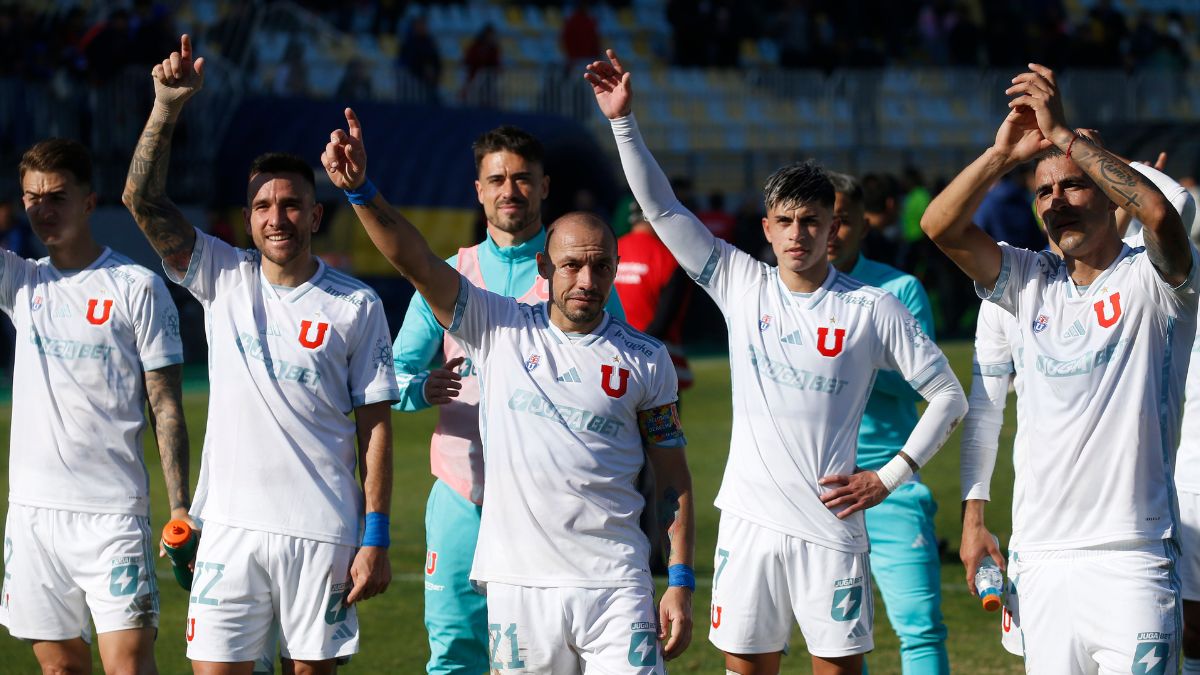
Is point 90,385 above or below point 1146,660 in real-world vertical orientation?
above

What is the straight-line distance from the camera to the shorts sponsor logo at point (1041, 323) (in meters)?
5.14

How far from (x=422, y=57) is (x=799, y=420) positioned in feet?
61.3

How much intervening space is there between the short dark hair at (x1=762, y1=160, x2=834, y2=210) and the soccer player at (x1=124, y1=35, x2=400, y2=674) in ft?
4.63

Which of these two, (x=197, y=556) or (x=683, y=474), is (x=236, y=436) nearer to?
(x=197, y=556)

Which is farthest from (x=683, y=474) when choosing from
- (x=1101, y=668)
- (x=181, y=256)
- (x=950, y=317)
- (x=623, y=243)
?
(x=950, y=317)

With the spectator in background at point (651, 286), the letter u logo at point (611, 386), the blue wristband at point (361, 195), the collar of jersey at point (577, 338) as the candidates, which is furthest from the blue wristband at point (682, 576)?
the spectator in background at point (651, 286)

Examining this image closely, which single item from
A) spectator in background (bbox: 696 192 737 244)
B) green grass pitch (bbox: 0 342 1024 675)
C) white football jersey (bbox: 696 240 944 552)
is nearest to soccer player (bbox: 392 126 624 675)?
white football jersey (bbox: 696 240 944 552)

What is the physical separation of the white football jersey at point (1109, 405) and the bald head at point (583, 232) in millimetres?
1400

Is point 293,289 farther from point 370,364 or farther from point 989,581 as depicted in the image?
point 989,581

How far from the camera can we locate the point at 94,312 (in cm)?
582

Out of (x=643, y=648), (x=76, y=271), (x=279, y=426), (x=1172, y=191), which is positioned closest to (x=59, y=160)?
(x=76, y=271)

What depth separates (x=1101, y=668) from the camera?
A: 4.97 metres

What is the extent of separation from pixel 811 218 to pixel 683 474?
3.37ft

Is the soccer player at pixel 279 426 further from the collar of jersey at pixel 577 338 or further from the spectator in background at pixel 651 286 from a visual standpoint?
the spectator in background at pixel 651 286
